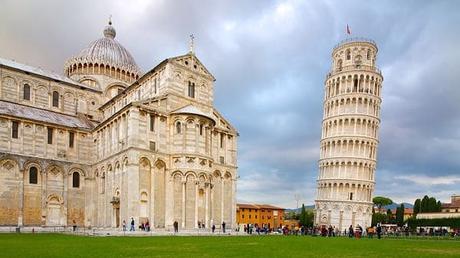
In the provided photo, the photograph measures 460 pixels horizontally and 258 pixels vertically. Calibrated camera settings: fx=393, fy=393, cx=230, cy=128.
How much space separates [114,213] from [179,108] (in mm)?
11463

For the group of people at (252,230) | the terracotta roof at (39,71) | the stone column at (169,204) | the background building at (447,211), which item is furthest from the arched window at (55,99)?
the background building at (447,211)

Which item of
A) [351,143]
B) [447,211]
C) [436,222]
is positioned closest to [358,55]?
[351,143]

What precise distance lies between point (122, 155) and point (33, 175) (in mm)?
10474

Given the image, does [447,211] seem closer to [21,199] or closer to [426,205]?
[426,205]

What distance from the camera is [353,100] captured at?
66062 mm

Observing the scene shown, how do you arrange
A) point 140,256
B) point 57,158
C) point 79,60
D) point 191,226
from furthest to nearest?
point 79,60 → point 57,158 → point 191,226 → point 140,256

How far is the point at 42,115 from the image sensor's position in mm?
42125

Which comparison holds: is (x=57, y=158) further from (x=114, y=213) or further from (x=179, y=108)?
(x=179, y=108)

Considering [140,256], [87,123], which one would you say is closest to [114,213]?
[87,123]

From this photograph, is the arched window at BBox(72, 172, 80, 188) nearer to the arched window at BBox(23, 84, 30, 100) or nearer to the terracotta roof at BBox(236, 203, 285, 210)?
the arched window at BBox(23, 84, 30, 100)

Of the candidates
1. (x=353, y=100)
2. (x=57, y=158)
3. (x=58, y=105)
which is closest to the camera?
(x=57, y=158)

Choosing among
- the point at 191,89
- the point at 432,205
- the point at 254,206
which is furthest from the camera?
the point at 254,206

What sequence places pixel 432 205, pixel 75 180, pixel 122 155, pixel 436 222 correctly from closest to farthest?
pixel 122 155, pixel 75 180, pixel 436 222, pixel 432 205

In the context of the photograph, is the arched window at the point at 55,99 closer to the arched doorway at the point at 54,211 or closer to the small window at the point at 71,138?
the small window at the point at 71,138
